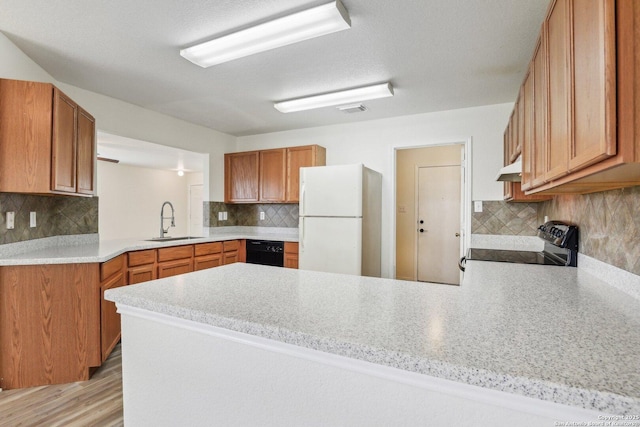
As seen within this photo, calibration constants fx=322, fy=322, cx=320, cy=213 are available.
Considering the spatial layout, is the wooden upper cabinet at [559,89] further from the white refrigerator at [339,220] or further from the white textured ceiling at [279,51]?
the white refrigerator at [339,220]

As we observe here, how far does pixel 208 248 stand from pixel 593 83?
11.9 ft

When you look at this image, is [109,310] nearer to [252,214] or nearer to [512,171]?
[252,214]

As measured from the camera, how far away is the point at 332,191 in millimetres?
3406

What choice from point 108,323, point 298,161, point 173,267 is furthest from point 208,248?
point 298,161

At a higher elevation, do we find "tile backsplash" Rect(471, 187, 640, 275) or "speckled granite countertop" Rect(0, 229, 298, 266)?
"tile backsplash" Rect(471, 187, 640, 275)

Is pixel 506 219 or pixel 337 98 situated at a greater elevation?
pixel 337 98

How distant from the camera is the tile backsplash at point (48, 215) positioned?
223cm

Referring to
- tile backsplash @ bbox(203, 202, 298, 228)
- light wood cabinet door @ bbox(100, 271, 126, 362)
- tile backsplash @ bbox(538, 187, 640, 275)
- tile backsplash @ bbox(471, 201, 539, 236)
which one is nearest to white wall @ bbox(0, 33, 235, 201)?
tile backsplash @ bbox(203, 202, 298, 228)

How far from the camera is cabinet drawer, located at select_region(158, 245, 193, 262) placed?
323 centimetres

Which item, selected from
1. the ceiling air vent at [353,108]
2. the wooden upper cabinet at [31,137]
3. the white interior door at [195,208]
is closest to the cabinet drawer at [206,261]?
the wooden upper cabinet at [31,137]

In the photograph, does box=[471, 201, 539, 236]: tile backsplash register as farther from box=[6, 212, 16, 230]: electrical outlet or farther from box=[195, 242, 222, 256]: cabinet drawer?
box=[6, 212, 16, 230]: electrical outlet

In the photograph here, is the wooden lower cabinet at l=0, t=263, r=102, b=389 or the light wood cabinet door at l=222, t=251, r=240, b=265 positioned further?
the light wood cabinet door at l=222, t=251, r=240, b=265

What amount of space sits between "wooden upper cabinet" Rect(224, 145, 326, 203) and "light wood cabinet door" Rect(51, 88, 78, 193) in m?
2.18

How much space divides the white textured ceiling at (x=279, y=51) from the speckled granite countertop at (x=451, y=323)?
1.52 m
